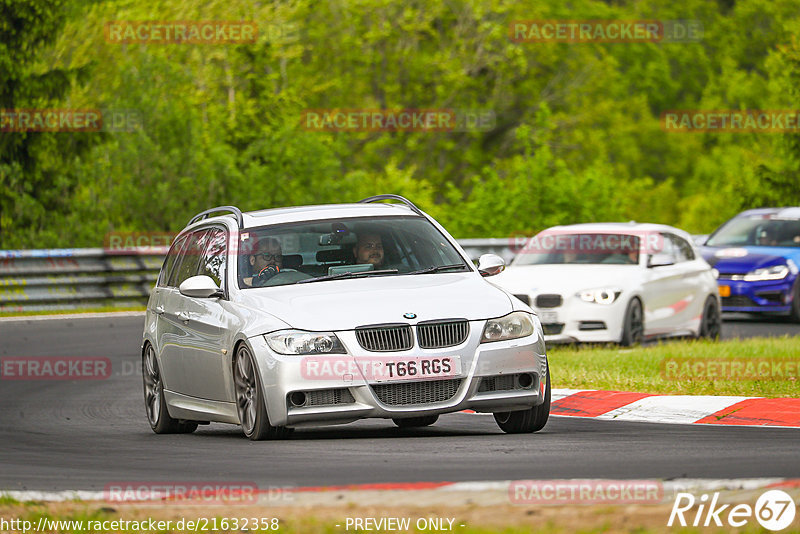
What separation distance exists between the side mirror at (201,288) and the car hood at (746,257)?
14.0 m

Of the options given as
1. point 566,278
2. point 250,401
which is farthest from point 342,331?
point 566,278

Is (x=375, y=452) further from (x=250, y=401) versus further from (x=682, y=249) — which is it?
(x=682, y=249)

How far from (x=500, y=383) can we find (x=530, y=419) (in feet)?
1.73

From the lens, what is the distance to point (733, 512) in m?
6.43

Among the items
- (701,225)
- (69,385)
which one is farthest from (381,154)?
(69,385)

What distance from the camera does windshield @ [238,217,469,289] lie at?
1093 centimetres

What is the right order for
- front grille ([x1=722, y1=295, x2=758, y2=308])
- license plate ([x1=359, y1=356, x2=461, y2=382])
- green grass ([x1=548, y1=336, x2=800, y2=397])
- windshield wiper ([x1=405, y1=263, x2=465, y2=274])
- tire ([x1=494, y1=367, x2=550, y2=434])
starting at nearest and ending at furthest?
license plate ([x1=359, y1=356, x2=461, y2=382]), tire ([x1=494, y1=367, x2=550, y2=434]), windshield wiper ([x1=405, y1=263, x2=465, y2=274]), green grass ([x1=548, y1=336, x2=800, y2=397]), front grille ([x1=722, y1=295, x2=758, y2=308])

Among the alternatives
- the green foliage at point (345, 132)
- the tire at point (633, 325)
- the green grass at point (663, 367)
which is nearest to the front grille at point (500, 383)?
the green grass at point (663, 367)

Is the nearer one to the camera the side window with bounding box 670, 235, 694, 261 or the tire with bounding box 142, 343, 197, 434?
the tire with bounding box 142, 343, 197, 434

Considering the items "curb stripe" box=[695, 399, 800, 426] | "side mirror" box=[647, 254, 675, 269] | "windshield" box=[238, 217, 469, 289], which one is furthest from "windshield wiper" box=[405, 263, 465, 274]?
"side mirror" box=[647, 254, 675, 269]

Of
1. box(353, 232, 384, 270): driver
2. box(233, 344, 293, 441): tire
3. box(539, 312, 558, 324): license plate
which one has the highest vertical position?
box(353, 232, 384, 270): driver

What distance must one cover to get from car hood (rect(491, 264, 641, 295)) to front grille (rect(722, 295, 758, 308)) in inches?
195

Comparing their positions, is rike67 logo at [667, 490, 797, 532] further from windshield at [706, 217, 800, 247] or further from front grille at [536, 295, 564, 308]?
windshield at [706, 217, 800, 247]

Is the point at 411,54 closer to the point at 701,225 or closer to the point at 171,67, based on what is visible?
the point at 701,225
